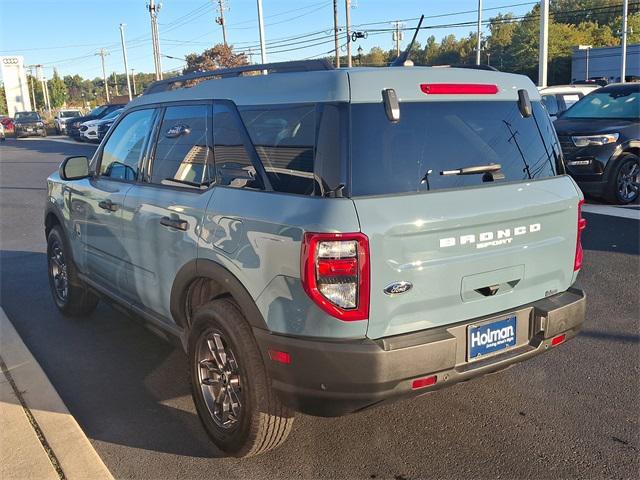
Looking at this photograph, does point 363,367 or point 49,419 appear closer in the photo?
point 363,367

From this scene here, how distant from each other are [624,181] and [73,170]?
8.31 metres

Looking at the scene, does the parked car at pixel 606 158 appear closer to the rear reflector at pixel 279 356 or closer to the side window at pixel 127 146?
the side window at pixel 127 146

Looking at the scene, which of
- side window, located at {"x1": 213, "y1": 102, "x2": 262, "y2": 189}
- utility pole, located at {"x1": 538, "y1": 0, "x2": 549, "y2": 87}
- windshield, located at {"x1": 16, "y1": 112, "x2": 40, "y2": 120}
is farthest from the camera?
windshield, located at {"x1": 16, "y1": 112, "x2": 40, "y2": 120}

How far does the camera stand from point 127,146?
175 inches

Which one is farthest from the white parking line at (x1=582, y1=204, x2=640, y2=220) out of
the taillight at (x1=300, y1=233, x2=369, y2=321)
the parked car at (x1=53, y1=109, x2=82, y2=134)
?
the parked car at (x1=53, y1=109, x2=82, y2=134)

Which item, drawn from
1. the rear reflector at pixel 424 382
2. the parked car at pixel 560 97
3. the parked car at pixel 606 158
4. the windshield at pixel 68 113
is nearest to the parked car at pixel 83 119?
the windshield at pixel 68 113

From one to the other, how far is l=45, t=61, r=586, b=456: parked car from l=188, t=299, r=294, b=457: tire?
0.01 metres

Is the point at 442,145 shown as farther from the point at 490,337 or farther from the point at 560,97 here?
the point at 560,97

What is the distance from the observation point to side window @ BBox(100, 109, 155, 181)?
165 inches

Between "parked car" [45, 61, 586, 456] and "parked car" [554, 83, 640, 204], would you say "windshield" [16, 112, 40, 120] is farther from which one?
"parked car" [45, 61, 586, 456]

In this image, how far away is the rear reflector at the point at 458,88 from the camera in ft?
9.68

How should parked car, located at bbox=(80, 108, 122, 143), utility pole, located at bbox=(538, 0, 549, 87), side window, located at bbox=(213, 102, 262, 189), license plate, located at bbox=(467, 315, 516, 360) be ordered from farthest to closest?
parked car, located at bbox=(80, 108, 122, 143), utility pole, located at bbox=(538, 0, 549, 87), side window, located at bbox=(213, 102, 262, 189), license plate, located at bbox=(467, 315, 516, 360)

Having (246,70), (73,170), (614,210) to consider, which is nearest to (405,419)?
(246,70)

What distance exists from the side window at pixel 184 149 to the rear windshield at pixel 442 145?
101cm
